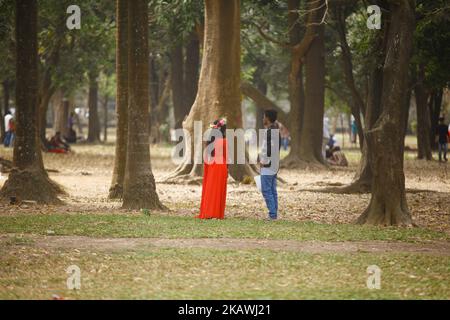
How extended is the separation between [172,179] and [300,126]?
11.4 m

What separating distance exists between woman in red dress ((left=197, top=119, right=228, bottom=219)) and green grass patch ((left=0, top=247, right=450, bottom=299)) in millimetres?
3896

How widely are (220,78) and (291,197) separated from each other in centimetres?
533

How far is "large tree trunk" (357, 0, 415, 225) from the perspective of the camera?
1692 cm

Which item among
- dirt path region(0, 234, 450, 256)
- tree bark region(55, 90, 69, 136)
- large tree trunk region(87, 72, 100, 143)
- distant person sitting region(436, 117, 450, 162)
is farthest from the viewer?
large tree trunk region(87, 72, 100, 143)

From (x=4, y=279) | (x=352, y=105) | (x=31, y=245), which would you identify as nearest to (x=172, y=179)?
(x=31, y=245)

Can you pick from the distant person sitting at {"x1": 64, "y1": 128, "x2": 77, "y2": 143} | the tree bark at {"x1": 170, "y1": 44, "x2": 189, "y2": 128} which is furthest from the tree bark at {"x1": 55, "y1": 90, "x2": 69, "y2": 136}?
the tree bark at {"x1": 170, "y1": 44, "x2": 189, "y2": 128}

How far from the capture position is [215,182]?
1748 centimetres

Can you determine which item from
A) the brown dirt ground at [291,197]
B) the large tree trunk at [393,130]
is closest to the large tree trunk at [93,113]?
the brown dirt ground at [291,197]

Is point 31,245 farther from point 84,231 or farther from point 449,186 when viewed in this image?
point 449,186

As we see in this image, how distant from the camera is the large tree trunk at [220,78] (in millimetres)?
27812

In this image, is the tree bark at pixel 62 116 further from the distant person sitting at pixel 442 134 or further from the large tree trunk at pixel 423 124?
the distant person sitting at pixel 442 134

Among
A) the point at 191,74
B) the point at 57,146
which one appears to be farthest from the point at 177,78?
the point at 57,146

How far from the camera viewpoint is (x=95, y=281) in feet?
37.5

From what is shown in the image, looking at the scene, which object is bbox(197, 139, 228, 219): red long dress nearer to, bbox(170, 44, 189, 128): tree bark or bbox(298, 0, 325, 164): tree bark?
bbox(298, 0, 325, 164): tree bark
